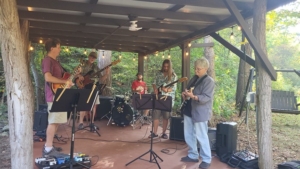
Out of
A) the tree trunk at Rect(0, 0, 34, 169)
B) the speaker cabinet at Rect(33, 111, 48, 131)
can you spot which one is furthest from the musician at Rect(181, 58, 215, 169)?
the speaker cabinet at Rect(33, 111, 48, 131)

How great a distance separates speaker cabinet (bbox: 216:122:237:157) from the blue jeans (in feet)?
1.58

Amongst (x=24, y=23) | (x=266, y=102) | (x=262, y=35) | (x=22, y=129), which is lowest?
(x=22, y=129)

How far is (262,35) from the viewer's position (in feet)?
10.7

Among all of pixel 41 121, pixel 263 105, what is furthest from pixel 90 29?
pixel 263 105

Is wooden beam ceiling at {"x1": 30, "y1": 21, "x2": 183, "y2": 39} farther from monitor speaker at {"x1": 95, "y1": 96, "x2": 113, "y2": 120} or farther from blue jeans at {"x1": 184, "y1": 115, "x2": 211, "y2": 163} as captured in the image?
blue jeans at {"x1": 184, "y1": 115, "x2": 211, "y2": 163}

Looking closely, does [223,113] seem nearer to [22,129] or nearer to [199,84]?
[199,84]

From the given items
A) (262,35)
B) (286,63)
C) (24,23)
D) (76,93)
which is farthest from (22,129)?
(286,63)

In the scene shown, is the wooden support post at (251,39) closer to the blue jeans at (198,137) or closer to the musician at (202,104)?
the musician at (202,104)

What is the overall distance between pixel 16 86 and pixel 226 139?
9.70ft

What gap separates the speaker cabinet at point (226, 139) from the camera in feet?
12.7

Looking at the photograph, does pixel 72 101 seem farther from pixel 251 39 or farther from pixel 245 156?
pixel 245 156

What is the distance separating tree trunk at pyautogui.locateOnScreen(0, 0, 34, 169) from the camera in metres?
2.38

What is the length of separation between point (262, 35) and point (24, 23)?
3888 mm

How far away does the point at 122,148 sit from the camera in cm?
432
